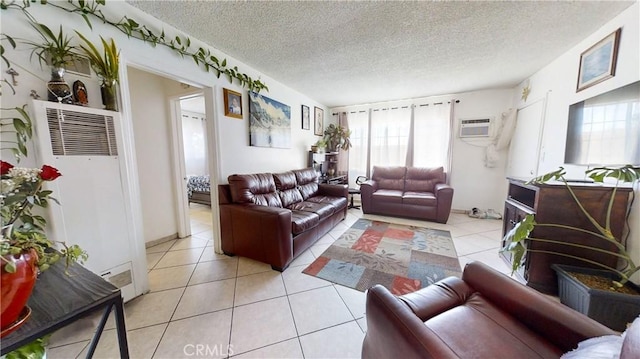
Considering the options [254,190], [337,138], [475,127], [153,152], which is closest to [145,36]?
[153,152]

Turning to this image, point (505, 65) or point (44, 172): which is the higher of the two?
point (505, 65)

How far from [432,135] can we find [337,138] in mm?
1912

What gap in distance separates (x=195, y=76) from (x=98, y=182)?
1.29 meters

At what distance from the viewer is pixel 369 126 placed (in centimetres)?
470

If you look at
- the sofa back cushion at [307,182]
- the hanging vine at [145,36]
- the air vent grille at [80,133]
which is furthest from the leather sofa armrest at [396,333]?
the sofa back cushion at [307,182]

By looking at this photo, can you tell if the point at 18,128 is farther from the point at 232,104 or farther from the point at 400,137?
the point at 400,137

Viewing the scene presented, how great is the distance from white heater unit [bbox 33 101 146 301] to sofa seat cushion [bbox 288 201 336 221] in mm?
1623

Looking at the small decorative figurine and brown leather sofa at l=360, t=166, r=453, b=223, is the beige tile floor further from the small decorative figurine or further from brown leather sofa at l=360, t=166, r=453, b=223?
the small decorative figurine

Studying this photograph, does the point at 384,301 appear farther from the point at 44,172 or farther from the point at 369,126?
the point at 369,126

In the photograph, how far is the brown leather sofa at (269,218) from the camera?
2053 mm

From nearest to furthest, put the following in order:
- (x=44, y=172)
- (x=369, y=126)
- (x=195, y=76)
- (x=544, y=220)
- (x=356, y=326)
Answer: (x=44, y=172) → (x=356, y=326) → (x=544, y=220) → (x=195, y=76) → (x=369, y=126)

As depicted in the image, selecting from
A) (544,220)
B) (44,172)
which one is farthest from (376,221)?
(44,172)

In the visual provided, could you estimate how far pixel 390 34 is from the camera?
202 centimetres

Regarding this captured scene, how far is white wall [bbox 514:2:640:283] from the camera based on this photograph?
1.59 m
